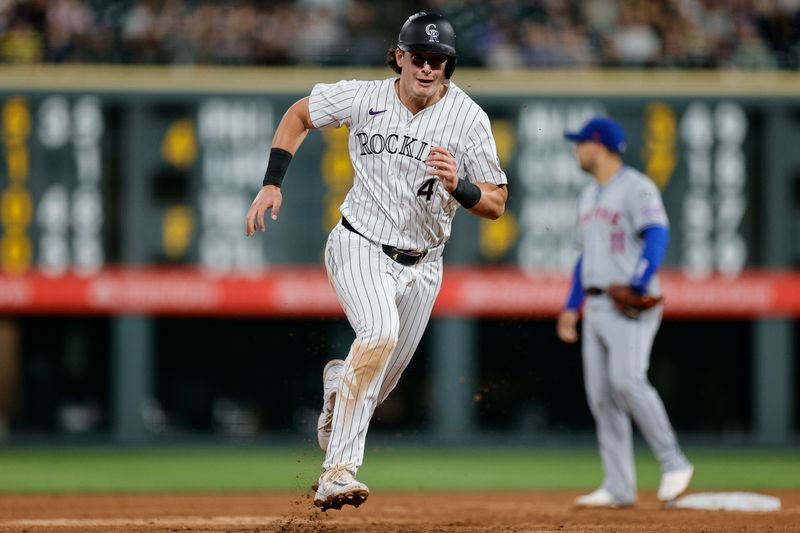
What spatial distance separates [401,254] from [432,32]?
94 cm

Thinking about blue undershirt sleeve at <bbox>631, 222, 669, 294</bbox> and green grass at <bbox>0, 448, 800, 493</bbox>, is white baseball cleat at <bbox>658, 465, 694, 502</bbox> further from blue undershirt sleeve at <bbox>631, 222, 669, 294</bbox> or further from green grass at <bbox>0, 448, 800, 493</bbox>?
green grass at <bbox>0, 448, 800, 493</bbox>

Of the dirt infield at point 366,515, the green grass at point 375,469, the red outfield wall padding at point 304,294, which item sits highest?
the red outfield wall padding at point 304,294

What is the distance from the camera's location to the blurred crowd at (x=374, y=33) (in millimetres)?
14992

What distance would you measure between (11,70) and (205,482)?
17.0 feet

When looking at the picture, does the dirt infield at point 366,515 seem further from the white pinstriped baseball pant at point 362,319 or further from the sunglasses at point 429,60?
the sunglasses at point 429,60

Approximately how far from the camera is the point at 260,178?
1436 cm

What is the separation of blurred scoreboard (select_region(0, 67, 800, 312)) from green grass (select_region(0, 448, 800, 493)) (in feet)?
6.00

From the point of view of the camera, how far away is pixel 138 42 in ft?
49.1

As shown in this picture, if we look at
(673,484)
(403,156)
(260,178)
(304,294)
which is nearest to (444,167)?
(403,156)

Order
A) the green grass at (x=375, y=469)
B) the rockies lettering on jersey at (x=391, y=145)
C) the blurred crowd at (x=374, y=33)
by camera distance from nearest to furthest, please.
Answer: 1. the rockies lettering on jersey at (x=391, y=145)
2. the green grass at (x=375, y=469)
3. the blurred crowd at (x=374, y=33)

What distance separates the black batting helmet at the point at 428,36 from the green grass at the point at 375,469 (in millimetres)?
5386

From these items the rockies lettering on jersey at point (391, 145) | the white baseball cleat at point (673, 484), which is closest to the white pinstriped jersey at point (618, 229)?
the white baseball cleat at point (673, 484)

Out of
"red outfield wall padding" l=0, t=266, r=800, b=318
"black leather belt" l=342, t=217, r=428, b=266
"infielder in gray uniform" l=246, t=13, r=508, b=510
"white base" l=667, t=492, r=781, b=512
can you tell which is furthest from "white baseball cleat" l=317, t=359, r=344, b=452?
"red outfield wall padding" l=0, t=266, r=800, b=318

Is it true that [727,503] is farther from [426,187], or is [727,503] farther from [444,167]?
[444,167]
